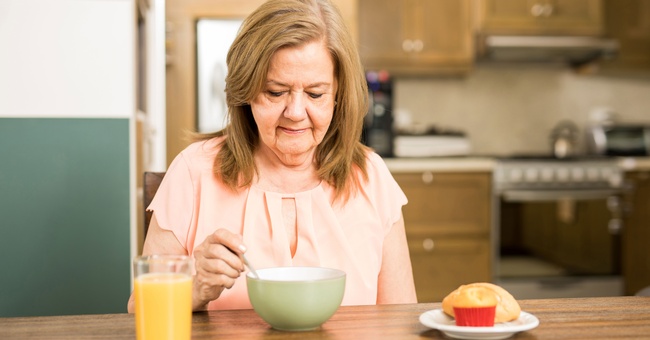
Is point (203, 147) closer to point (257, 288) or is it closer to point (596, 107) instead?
point (257, 288)

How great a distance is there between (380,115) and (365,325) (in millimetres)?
3028

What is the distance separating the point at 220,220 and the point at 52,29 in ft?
3.27

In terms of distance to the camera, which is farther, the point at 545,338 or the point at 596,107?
the point at 596,107

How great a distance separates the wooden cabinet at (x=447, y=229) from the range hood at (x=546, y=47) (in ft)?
2.49

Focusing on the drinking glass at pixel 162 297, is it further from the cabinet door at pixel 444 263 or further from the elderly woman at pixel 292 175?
the cabinet door at pixel 444 263

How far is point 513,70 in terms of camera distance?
439cm

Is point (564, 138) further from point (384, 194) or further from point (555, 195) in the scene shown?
point (384, 194)

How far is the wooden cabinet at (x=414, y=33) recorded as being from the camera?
395cm

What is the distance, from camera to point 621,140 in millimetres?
4203

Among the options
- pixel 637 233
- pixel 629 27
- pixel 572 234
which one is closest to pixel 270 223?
pixel 572 234

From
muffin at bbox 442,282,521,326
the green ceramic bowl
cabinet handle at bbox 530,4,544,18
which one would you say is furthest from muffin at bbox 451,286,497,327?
cabinet handle at bbox 530,4,544,18

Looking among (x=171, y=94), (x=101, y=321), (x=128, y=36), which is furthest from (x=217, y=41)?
(x=101, y=321)

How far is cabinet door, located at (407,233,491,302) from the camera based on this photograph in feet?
12.2

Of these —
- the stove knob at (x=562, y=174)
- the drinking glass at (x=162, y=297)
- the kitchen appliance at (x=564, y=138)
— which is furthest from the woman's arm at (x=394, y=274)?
the kitchen appliance at (x=564, y=138)
